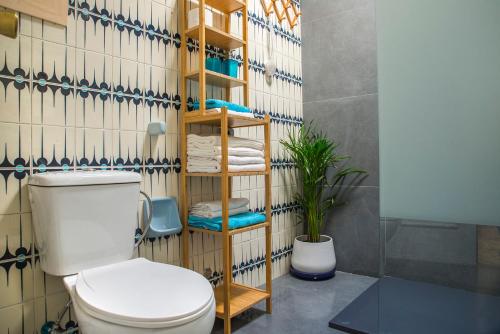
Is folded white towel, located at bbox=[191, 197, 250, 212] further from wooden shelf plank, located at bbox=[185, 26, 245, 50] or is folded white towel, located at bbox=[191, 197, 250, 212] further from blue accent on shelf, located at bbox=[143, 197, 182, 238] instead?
wooden shelf plank, located at bbox=[185, 26, 245, 50]

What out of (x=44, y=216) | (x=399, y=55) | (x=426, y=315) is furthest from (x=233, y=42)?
(x=426, y=315)

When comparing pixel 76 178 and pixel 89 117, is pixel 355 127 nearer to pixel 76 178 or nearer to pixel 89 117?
pixel 89 117

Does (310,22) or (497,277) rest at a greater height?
(310,22)

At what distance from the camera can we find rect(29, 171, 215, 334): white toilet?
2.87 feet

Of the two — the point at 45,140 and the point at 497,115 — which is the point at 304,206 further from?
the point at 45,140

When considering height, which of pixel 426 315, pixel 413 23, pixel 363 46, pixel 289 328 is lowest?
pixel 289 328

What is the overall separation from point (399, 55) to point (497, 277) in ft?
3.02

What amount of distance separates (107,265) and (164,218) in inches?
15.9

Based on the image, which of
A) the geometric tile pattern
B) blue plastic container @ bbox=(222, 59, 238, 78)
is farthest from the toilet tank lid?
blue plastic container @ bbox=(222, 59, 238, 78)

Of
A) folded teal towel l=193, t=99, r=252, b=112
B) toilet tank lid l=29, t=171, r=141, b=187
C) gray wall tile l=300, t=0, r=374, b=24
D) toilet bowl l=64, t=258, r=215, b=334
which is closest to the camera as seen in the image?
toilet bowl l=64, t=258, r=215, b=334

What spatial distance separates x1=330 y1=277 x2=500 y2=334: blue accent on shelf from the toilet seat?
89 centimetres

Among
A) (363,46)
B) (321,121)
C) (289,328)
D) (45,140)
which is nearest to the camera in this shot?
(45,140)

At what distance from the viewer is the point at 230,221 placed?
1.56 m

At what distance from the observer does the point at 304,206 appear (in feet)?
7.99
